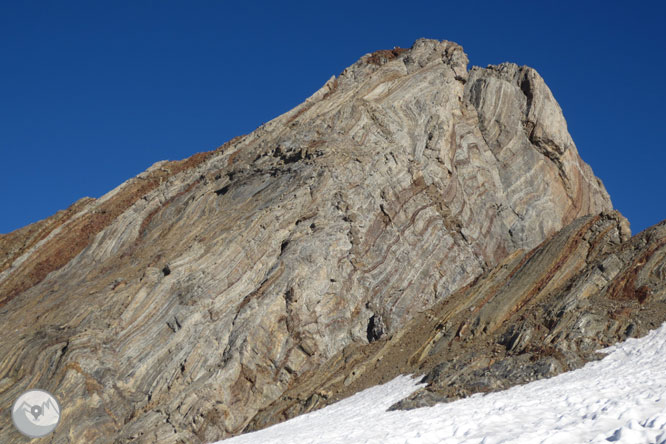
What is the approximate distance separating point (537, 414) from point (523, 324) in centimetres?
984

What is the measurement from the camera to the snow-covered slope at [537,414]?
A: 42.4 ft

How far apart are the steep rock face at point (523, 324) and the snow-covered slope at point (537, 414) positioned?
111cm

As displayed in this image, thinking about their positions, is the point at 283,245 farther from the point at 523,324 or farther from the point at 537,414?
the point at 537,414

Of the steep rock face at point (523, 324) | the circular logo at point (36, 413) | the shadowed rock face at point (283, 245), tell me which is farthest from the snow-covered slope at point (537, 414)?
the circular logo at point (36, 413)

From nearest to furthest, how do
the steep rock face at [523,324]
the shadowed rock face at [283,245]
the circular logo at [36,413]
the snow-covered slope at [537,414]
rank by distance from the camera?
1. the snow-covered slope at [537,414]
2. the steep rock face at [523,324]
3. the circular logo at [36,413]
4. the shadowed rock face at [283,245]

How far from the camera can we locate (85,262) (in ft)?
121

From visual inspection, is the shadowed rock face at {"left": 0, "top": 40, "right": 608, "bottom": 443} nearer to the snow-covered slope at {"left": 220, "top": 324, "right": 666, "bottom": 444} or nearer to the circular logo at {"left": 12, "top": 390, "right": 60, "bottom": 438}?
the circular logo at {"left": 12, "top": 390, "right": 60, "bottom": 438}

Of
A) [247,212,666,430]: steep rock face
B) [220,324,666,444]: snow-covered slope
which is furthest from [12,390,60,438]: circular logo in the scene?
[220,324,666,444]: snow-covered slope

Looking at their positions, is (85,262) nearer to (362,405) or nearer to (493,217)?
(362,405)

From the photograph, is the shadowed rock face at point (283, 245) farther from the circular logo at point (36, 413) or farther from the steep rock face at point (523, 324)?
the steep rock face at point (523, 324)

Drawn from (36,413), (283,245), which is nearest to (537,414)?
(283,245)

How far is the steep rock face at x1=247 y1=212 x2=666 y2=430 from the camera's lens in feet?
72.5

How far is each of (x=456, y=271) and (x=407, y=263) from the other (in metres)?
2.71

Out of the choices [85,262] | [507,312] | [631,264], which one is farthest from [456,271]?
[85,262]
